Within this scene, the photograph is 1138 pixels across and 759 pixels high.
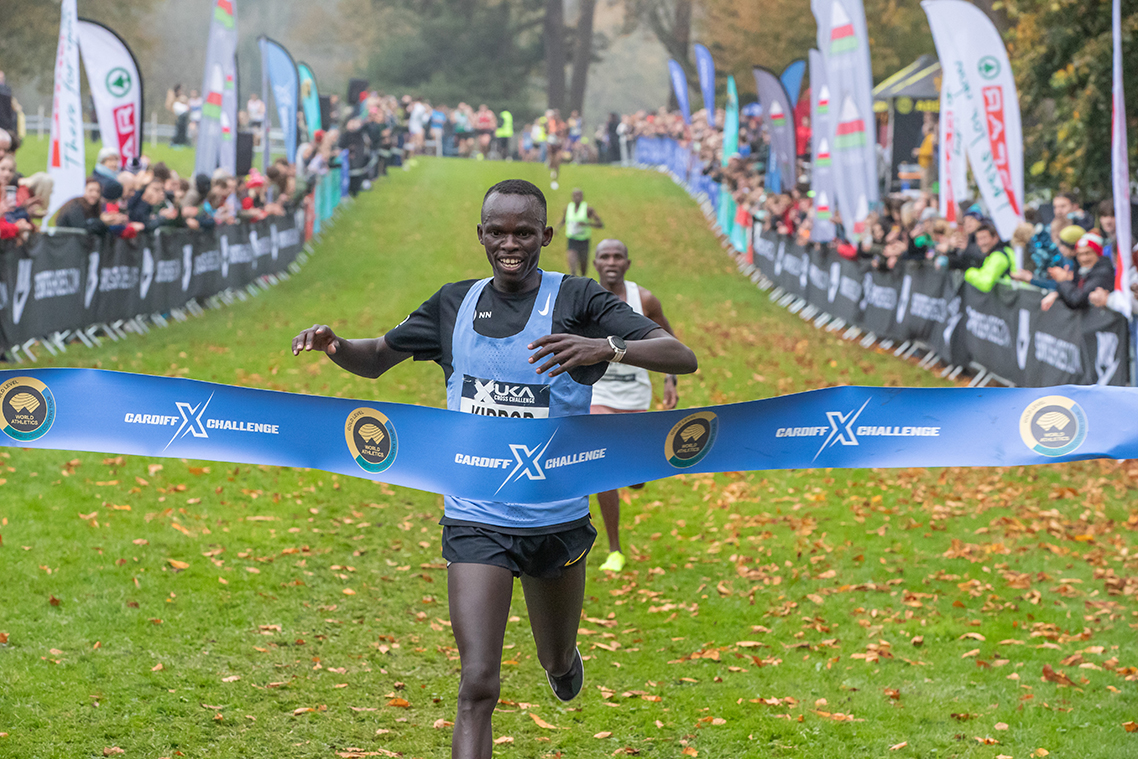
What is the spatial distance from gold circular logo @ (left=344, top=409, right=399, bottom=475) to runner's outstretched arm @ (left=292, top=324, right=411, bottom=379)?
17 cm

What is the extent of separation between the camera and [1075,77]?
19.5 metres

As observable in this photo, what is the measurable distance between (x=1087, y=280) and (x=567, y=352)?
9.58 metres

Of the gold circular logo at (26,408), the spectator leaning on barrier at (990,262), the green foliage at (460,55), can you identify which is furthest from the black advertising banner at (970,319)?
the green foliage at (460,55)

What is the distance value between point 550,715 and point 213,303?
14725 mm

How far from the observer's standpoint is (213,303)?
19328mm

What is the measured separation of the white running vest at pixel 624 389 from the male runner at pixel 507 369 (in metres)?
3.49

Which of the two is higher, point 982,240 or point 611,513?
point 982,240

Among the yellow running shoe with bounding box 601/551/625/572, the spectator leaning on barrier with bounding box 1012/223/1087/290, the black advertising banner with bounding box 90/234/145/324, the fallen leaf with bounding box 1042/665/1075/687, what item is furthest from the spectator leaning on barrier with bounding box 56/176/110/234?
the fallen leaf with bounding box 1042/665/1075/687

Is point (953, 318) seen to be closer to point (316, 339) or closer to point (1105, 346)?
point (1105, 346)

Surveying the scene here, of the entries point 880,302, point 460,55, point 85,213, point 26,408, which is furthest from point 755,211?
point 460,55

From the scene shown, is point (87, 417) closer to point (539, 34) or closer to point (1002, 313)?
point (1002, 313)

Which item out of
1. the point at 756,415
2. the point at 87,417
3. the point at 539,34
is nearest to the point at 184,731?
the point at 87,417

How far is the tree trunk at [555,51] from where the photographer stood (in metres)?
59.6

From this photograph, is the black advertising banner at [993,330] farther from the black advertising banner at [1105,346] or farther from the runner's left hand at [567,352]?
the runner's left hand at [567,352]
